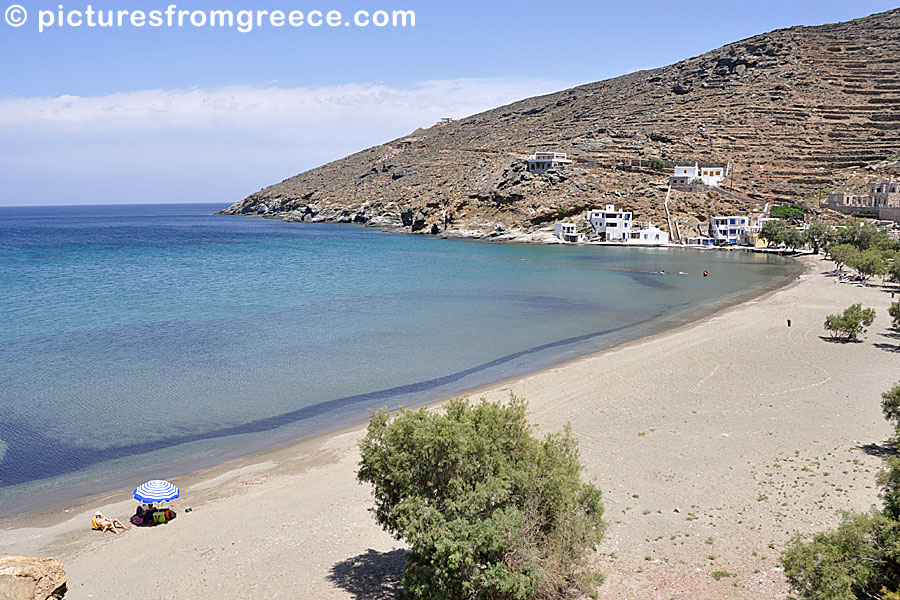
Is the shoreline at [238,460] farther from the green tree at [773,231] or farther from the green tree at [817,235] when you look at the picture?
the green tree at [773,231]

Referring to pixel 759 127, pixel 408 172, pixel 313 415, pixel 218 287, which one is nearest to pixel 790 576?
pixel 313 415

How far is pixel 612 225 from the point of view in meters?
86.7

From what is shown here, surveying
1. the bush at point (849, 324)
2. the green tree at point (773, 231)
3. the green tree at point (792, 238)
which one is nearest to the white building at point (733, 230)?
the green tree at point (773, 231)

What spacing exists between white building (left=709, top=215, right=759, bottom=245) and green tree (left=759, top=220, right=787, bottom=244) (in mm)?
2695

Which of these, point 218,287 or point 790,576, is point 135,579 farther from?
point 218,287

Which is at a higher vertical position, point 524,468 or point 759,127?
point 759,127

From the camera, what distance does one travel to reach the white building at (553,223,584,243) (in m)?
87.1

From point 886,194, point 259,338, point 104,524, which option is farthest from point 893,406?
point 886,194

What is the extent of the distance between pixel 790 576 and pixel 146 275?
56.2m

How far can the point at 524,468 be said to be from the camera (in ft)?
27.9

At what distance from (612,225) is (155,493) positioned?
80.6 m

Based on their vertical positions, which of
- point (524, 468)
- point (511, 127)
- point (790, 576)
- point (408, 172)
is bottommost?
point (790, 576)

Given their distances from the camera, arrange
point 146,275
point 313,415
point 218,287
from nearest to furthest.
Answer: point 313,415, point 218,287, point 146,275

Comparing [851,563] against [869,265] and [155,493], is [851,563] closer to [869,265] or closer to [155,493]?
[155,493]
